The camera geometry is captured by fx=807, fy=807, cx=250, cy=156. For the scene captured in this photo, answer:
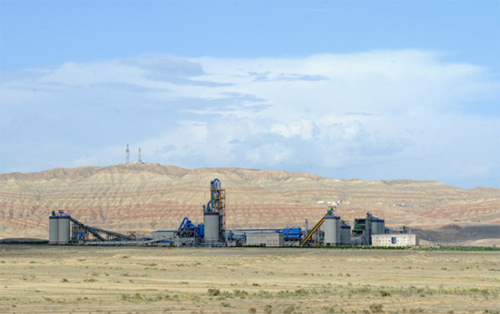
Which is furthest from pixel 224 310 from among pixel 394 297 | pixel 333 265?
pixel 333 265

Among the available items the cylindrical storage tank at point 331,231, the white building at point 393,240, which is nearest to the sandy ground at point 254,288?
the cylindrical storage tank at point 331,231

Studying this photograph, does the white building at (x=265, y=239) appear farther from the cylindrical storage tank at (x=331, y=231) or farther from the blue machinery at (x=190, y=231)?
the blue machinery at (x=190, y=231)

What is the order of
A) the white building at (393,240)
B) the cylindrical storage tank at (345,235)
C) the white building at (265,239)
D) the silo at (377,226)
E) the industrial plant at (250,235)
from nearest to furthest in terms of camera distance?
the industrial plant at (250,235) < the white building at (265,239) < the white building at (393,240) < the cylindrical storage tank at (345,235) < the silo at (377,226)

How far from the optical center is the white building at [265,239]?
503ft

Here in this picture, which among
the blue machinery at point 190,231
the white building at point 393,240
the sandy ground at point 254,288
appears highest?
the blue machinery at point 190,231

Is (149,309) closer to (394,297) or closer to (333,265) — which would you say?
(394,297)

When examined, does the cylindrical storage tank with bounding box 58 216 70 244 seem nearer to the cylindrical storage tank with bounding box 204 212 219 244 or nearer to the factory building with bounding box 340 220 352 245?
the cylindrical storage tank with bounding box 204 212 219 244

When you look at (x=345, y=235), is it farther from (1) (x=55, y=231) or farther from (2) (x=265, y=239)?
(1) (x=55, y=231)

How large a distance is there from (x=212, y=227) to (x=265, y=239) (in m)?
10.5

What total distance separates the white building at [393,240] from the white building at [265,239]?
735 inches

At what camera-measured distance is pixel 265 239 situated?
506 feet

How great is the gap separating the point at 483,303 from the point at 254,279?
23.4 meters

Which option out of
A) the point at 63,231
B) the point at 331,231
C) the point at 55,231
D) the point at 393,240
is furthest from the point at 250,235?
the point at 55,231

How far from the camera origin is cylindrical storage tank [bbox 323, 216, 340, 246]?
149 meters
